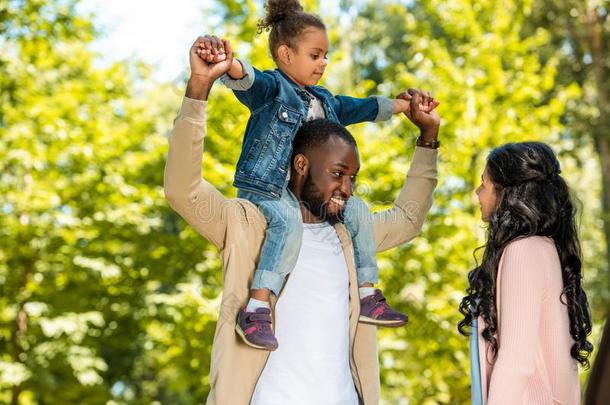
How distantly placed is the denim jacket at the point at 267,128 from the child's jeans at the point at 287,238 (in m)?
0.05

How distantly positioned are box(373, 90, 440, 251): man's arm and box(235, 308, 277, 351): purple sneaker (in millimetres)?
637

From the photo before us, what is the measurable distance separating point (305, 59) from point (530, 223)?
33.2 inches

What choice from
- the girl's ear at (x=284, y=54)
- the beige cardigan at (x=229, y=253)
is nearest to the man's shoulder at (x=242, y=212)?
the beige cardigan at (x=229, y=253)

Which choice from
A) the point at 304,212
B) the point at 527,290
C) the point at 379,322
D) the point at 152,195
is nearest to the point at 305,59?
the point at 304,212

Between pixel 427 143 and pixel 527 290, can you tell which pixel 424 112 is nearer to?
pixel 427 143

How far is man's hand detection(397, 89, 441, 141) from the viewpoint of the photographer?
2.73m

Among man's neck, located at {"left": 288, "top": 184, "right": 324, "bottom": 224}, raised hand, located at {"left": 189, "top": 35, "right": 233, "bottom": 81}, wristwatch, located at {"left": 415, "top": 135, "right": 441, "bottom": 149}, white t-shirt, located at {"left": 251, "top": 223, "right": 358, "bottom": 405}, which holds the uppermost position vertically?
raised hand, located at {"left": 189, "top": 35, "right": 233, "bottom": 81}

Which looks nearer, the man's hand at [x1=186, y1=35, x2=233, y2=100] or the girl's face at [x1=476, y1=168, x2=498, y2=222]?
the man's hand at [x1=186, y1=35, x2=233, y2=100]

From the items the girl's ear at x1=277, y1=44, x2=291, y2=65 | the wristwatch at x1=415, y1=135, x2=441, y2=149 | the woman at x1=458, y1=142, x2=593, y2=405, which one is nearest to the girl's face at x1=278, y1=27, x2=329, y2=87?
the girl's ear at x1=277, y1=44, x2=291, y2=65

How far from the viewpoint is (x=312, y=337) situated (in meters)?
2.31

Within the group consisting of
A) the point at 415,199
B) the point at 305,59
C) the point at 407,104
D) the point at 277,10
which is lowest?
the point at 415,199

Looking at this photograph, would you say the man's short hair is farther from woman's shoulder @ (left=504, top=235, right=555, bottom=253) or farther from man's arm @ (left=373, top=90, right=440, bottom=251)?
woman's shoulder @ (left=504, top=235, right=555, bottom=253)

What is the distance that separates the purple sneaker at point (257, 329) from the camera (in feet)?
7.09

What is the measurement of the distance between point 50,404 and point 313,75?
30.7 feet
